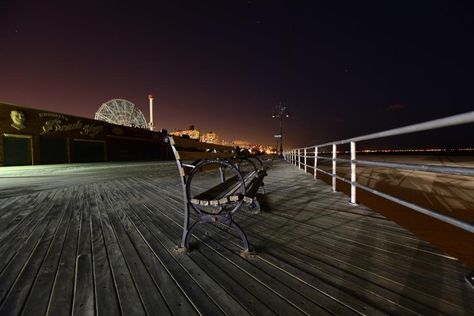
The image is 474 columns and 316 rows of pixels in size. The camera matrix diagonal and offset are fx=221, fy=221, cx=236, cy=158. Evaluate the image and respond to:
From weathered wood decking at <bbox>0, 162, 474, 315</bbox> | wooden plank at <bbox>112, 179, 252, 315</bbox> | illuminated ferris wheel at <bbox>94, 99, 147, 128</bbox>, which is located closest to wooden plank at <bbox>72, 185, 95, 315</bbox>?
weathered wood decking at <bbox>0, 162, 474, 315</bbox>

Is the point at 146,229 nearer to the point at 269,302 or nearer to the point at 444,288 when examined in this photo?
the point at 269,302

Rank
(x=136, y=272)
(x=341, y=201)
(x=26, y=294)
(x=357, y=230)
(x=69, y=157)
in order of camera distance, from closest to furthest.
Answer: (x=26, y=294) → (x=136, y=272) → (x=357, y=230) → (x=341, y=201) → (x=69, y=157)

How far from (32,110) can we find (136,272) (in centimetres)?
2294

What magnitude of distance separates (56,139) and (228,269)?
76.8ft

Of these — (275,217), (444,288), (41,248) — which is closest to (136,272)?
(41,248)

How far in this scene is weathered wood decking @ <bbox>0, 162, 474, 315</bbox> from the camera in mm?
1316

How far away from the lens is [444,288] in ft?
4.66

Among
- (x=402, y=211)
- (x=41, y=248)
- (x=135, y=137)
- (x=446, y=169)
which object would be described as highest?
(x=135, y=137)

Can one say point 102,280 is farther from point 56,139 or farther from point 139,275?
point 56,139

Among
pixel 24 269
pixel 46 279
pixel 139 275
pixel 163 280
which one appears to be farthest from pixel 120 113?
pixel 163 280

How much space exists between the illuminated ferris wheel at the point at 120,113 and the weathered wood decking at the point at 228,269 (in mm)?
36786

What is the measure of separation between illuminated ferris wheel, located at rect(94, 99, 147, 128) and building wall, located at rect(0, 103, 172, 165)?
10446 millimetres

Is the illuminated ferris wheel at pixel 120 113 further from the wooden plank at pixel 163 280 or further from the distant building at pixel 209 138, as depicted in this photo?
the distant building at pixel 209 138

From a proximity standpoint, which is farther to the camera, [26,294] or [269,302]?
[26,294]
